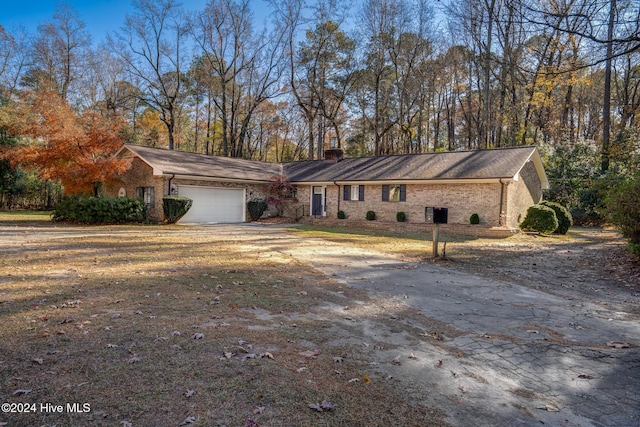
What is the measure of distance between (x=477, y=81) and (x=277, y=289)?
30.6 m

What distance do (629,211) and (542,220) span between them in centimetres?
939

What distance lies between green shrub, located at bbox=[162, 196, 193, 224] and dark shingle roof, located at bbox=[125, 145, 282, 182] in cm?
129

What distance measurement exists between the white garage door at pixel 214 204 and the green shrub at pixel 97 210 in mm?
2638

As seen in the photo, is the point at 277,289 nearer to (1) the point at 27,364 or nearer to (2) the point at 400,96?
(1) the point at 27,364

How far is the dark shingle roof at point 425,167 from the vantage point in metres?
18.1

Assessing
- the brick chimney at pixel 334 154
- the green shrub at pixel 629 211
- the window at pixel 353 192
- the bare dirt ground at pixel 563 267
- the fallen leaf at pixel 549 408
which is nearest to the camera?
the fallen leaf at pixel 549 408

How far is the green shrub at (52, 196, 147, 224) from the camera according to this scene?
16.8 meters

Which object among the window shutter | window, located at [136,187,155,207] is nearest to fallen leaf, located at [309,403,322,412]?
window, located at [136,187,155,207]

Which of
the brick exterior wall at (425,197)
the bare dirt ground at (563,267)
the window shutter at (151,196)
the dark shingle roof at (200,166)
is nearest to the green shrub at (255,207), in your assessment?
the brick exterior wall at (425,197)

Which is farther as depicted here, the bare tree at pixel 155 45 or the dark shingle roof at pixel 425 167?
the bare tree at pixel 155 45

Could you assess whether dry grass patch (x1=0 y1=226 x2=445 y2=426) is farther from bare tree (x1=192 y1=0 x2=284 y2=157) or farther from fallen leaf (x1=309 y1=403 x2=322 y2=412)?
bare tree (x1=192 y1=0 x2=284 y2=157)

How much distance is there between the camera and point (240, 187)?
73.4 feet

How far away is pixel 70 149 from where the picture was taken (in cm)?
1680

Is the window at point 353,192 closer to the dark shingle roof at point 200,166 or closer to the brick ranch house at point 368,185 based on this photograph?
the brick ranch house at point 368,185
